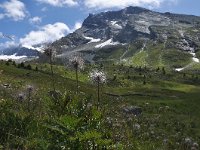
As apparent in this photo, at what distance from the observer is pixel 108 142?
34.5ft

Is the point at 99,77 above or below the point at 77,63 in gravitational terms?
below

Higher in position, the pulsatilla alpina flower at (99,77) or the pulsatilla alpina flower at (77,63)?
the pulsatilla alpina flower at (77,63)

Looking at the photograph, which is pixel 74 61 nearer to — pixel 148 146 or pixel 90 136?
pixel 148 146

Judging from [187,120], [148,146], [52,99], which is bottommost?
[187,120]

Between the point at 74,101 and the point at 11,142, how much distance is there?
3.39 meters

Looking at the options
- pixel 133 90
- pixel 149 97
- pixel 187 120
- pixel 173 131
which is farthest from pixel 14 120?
pixel 133 90

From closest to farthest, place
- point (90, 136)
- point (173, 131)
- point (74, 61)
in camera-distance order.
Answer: point (90, 136) < point (74, 61) < point (173, 131)

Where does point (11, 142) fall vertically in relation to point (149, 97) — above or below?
above

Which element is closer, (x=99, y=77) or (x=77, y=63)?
(x=99, y=77)

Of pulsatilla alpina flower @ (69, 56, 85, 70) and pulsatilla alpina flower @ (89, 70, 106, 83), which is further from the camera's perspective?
pulsatilla alpina flower @ (69, 56, 85, 70)

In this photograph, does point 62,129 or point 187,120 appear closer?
point 62,129

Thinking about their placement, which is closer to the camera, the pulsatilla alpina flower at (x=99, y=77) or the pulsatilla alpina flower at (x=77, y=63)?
the pulsatilla alpina flower at (x=99, y=77)

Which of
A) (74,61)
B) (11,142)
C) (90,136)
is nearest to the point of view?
(90,136)

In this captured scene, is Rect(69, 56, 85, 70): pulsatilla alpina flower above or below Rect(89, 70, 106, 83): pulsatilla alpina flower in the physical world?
above
